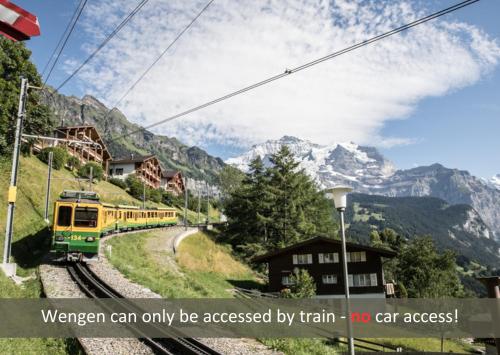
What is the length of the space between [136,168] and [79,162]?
25.5 m

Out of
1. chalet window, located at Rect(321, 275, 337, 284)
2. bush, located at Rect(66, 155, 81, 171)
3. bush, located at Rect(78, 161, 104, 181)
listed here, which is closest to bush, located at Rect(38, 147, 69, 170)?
bush, located at Rect(78, 161, 104, 181)

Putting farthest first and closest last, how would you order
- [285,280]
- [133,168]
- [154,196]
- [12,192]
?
[133,168] → [154,196] → [285,280] → [12,192]

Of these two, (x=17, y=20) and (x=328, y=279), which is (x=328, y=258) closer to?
(x=328, y=279)

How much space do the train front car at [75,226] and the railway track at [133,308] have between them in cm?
103

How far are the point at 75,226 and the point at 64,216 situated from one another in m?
0.83

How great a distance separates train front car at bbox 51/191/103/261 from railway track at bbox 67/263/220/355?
1.03 m

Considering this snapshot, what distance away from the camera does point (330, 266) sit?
4416 cm

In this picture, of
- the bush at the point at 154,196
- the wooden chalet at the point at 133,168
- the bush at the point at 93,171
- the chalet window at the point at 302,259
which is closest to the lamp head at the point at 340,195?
the chalet window at the point at 302,259

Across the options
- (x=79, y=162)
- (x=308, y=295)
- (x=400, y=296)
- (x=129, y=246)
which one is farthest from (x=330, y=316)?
(x=79, y=162)

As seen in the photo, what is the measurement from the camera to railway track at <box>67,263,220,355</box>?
10547 millimetres

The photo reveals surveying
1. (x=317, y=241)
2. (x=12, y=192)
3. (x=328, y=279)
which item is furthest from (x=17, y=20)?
(x=328, y=279)

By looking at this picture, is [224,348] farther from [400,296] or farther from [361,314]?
[400,296]

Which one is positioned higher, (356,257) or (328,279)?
(356,257)

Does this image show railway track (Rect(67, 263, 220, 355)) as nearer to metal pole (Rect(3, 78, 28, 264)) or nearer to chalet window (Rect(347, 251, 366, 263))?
metal pole (Rect(3, 78, 28, 264))
